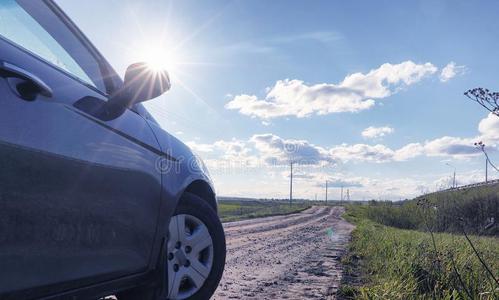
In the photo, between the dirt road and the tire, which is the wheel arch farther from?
the dirt road

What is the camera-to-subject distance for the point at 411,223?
38.2 meters

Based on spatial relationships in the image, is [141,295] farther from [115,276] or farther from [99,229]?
[99,229]

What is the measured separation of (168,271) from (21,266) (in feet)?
4.51

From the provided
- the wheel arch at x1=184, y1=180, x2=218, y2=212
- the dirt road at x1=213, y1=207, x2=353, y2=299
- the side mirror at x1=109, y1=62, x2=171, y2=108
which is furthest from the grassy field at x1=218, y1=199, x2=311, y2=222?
the side mirror at x1=109, y1=62, x2=171, y2=108

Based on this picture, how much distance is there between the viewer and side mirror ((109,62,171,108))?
2658 mm

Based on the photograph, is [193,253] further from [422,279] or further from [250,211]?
[250,211]

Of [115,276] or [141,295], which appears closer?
[115,276]

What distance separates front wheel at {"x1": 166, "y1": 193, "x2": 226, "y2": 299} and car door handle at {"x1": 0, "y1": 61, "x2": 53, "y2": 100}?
54.8 inches

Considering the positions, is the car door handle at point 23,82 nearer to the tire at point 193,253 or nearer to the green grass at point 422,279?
the tire at point 193,253

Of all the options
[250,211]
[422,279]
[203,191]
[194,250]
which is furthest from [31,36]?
[250,211]

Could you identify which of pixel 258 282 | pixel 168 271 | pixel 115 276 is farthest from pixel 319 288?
pixel 115 276

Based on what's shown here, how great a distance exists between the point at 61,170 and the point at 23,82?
38 cm

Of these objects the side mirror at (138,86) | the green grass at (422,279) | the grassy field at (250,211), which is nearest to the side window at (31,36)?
the side mirror at (138,86)

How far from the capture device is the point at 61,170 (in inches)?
77.0
